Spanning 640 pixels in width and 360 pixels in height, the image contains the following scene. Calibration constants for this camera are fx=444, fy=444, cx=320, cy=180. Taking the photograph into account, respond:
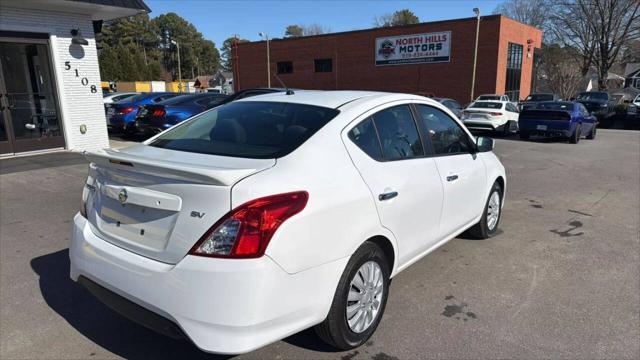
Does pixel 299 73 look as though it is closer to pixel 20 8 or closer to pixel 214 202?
pixel 20 8

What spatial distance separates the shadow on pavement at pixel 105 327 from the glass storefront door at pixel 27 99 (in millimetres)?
7443

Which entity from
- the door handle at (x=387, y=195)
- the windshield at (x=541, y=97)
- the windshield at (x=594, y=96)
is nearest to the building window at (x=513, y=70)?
the windshield at (x=541, y=97)

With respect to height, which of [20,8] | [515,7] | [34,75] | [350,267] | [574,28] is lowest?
[350,267]

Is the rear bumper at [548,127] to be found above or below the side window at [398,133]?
below

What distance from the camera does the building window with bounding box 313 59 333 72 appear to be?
37.8 metres

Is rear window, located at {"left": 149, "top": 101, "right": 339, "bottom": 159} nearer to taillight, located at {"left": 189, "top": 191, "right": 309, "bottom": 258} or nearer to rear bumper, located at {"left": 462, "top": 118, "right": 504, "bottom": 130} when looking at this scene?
taillight, located at {"left": 189, "top": 191, "right": 309, "bottom": 258}

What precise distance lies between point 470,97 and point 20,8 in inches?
1079

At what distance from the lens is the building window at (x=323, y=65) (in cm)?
3784

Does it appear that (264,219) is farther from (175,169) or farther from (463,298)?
(463,298)

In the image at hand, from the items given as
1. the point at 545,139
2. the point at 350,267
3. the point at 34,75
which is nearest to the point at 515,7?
the point at 545,139

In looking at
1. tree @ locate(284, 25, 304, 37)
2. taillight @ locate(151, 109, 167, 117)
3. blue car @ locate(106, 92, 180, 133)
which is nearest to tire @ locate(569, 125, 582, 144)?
taillight @ locate(151, 109, 167, 117)

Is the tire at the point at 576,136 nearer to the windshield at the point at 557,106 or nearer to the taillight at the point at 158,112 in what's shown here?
the windshield at the point at 557,106

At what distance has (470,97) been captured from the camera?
31.0m

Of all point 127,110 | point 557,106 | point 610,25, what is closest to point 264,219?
point 127,110
